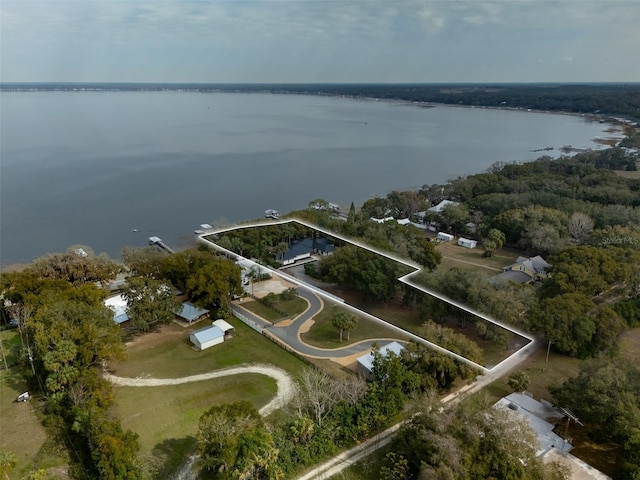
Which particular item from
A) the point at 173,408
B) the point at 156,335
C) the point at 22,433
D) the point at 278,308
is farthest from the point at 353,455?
the point at 156,335

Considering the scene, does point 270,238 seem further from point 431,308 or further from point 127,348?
point 127,348

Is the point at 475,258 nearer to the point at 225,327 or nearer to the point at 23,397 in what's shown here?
the point at 225,327

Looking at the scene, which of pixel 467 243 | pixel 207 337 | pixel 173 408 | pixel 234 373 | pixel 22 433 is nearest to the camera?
pixel 22 433

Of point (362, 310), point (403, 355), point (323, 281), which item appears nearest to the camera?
point (362, 310)

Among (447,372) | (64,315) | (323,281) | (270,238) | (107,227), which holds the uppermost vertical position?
(270,238)

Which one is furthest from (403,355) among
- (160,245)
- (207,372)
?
(160,245)

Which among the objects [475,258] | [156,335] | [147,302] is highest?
[147,302]
